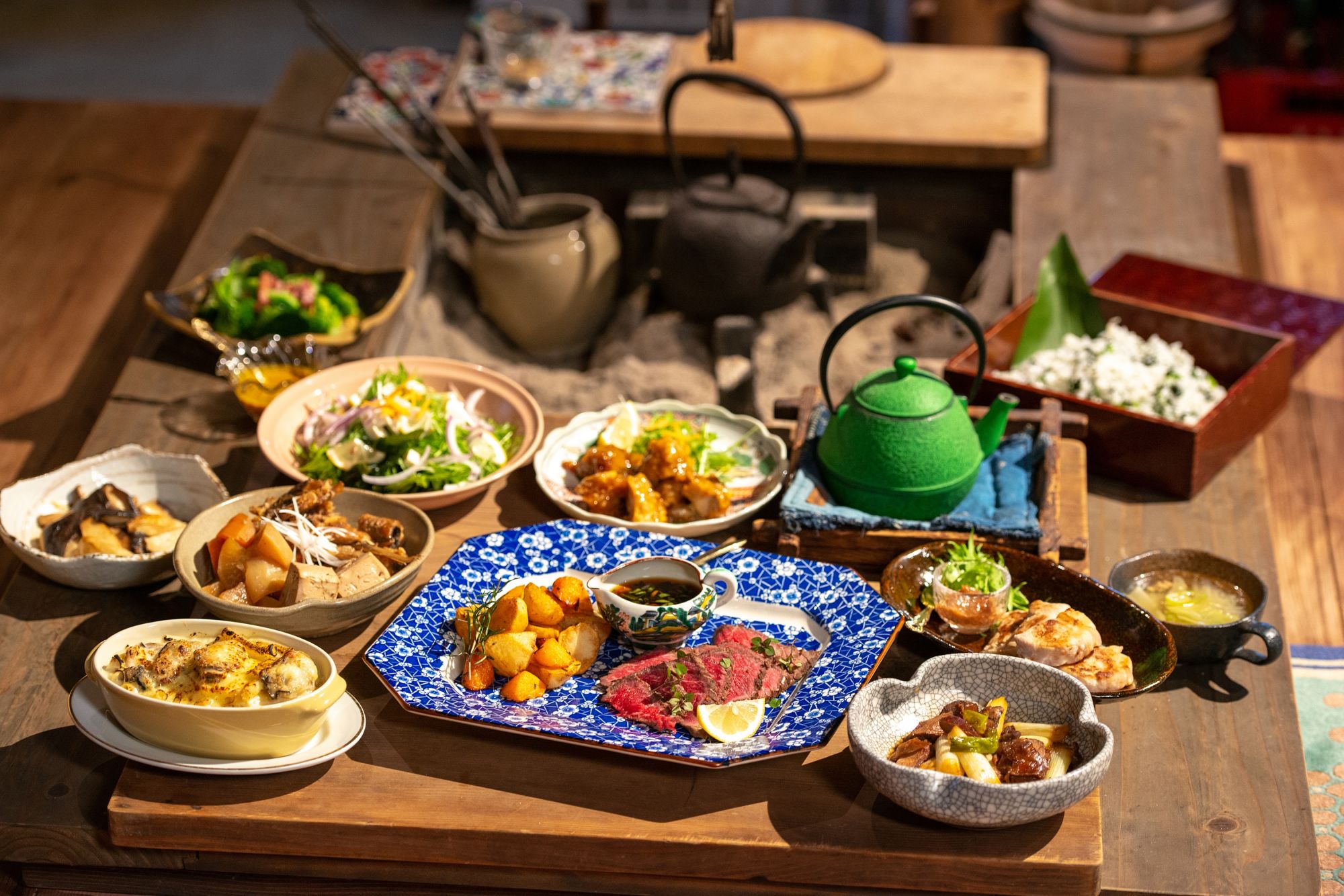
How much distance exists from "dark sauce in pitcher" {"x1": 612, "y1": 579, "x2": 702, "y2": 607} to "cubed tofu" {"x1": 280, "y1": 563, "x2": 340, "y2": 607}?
0.44 metres

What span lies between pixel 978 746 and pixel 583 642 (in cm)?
63

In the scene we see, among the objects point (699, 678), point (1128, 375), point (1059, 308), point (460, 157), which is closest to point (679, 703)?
point (699, 678)

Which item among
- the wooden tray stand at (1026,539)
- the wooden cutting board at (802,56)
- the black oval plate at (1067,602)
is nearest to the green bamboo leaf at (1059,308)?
the wooden tray stand at (1026,539)

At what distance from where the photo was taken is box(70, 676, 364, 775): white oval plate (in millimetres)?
1786

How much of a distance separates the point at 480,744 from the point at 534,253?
206 centimetres

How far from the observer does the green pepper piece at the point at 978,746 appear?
1733 millimetres

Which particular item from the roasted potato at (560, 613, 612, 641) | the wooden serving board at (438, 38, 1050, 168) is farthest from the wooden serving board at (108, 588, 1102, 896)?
the wooden serving board at (438, 38, 1050, 168)

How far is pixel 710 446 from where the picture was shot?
2.54 meters

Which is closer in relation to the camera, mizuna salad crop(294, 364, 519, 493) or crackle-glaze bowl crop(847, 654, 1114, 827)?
crackle-glaze bowl crop(847, 654, 1114, 827)

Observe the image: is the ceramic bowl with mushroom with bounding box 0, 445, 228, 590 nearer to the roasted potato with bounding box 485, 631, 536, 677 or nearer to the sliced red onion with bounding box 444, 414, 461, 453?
the sliced red onion with bounding box 444, 414, 461, 453

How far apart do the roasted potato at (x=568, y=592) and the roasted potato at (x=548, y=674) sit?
12cm

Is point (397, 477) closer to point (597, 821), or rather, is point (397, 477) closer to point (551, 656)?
point (551, 656)

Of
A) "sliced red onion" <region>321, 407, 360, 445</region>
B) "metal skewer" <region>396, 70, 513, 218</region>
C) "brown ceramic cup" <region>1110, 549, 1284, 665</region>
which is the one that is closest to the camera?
"brown ceramic cup" <region>1110, 549, 1284, 665</region>

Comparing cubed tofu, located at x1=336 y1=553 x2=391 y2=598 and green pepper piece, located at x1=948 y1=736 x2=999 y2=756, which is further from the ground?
cubed tofu, located at x1=336 y1=553 x2=391 y2=598
